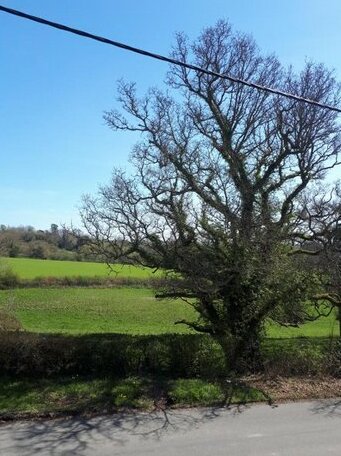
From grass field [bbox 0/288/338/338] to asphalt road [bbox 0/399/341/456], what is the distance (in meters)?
19.2

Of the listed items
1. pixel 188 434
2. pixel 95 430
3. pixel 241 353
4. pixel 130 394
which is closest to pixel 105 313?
pixel 241 353

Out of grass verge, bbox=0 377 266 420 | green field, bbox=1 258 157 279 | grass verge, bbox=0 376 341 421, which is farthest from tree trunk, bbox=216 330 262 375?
green field, bbox=1 258 157 279

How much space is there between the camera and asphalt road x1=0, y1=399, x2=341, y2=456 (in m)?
7.28

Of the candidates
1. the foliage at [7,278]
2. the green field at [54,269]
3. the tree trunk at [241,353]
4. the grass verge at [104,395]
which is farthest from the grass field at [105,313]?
the grass verge at [104,395]

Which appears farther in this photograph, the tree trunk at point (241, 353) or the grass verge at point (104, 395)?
the tree trunk at point (241, 353)

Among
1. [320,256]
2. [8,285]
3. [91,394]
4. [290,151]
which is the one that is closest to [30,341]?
[91,394]

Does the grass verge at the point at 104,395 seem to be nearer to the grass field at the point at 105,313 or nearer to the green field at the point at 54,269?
the grass field at the point at 105,313

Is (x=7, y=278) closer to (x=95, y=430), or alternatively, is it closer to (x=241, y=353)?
(x=241, y=353)

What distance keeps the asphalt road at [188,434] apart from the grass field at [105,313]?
19.2 metres

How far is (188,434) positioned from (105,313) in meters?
32.5

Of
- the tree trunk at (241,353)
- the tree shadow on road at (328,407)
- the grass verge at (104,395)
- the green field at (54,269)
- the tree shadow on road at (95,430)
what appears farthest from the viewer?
the green field at (54,269)

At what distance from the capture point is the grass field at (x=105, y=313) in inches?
1247

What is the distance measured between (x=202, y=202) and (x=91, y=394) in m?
6.30

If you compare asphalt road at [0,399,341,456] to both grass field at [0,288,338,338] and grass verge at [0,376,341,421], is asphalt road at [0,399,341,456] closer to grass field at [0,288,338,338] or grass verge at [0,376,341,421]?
grass verge at [0,376,341,421]
